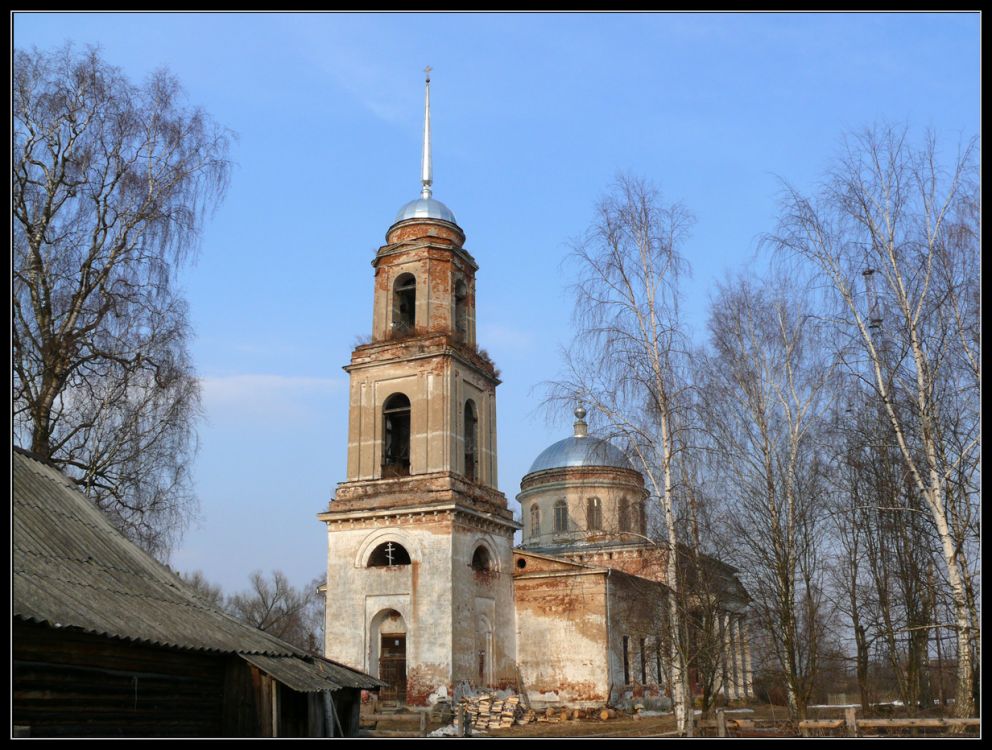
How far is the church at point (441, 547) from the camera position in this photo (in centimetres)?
2541

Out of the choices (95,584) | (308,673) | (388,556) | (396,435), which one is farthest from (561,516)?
(95,584)

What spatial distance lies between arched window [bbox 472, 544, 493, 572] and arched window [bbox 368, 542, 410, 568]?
240 cm

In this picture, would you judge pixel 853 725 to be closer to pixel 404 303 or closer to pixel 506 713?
pixel 506 713

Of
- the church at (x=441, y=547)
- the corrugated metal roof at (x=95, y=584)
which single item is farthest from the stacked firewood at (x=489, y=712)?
the corrugated metal roof at (x=95, y=584)

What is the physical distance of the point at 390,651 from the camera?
84.9ft

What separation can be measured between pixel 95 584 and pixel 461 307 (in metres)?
19.3

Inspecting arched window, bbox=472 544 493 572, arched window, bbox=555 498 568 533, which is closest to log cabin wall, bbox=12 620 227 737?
arched window, bbox=472 544 493 572

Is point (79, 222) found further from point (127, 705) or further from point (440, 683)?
point (440, 683)

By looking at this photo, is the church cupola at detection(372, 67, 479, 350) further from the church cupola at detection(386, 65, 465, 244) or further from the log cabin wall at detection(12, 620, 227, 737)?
the log cabin wall at detection(12, 620, 227, 737)

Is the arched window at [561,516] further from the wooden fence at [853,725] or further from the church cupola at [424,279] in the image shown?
the wooden fence at [853,725]

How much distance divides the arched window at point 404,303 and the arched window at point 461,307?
137 centimetres

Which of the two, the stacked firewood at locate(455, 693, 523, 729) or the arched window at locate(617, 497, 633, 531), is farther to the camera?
the stacked firewood at locate(455, 693, 523, 729)

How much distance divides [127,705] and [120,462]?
275 inches

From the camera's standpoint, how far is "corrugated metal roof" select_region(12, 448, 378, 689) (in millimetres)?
9930
